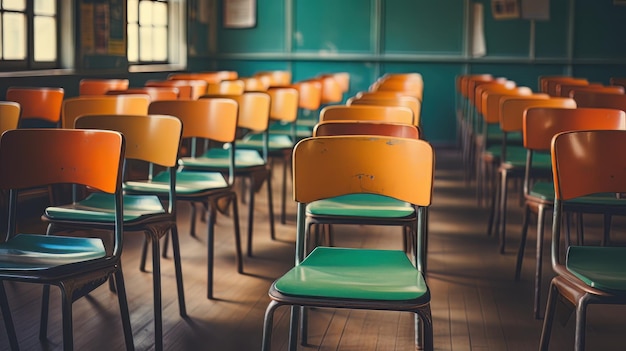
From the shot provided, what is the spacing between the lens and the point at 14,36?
6902mm

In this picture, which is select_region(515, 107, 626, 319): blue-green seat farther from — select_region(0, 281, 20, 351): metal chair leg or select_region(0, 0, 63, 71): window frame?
select_region(0, 0, 63, 71): window frame

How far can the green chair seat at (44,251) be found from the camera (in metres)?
2.74

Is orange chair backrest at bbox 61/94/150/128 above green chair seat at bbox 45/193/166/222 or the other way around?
above

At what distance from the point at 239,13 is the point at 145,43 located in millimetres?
2515

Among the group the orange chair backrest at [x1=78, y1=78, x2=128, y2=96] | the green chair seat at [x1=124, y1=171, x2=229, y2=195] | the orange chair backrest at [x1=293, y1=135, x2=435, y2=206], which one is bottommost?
the green chair seat at [x1=124, y1=171, x2=229, y2=195]

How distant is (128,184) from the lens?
13.8 ft

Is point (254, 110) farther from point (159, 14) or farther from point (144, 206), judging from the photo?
point (159, 14)

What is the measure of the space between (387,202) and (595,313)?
3.28 feet

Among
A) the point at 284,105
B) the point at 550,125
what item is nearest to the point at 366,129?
the point at 550,125

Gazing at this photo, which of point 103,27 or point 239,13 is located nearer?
point 103,27

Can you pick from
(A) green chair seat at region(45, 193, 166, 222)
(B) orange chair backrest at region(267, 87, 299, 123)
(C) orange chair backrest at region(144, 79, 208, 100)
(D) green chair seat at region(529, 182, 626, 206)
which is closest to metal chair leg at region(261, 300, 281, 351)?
(A) green chair seat at region(45, 193, 166, 222)

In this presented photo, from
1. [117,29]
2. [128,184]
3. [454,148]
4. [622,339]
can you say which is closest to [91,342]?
[128,184]

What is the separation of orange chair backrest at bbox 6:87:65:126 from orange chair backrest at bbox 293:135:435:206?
10.4ft

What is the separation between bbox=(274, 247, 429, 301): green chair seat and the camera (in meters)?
2.40
